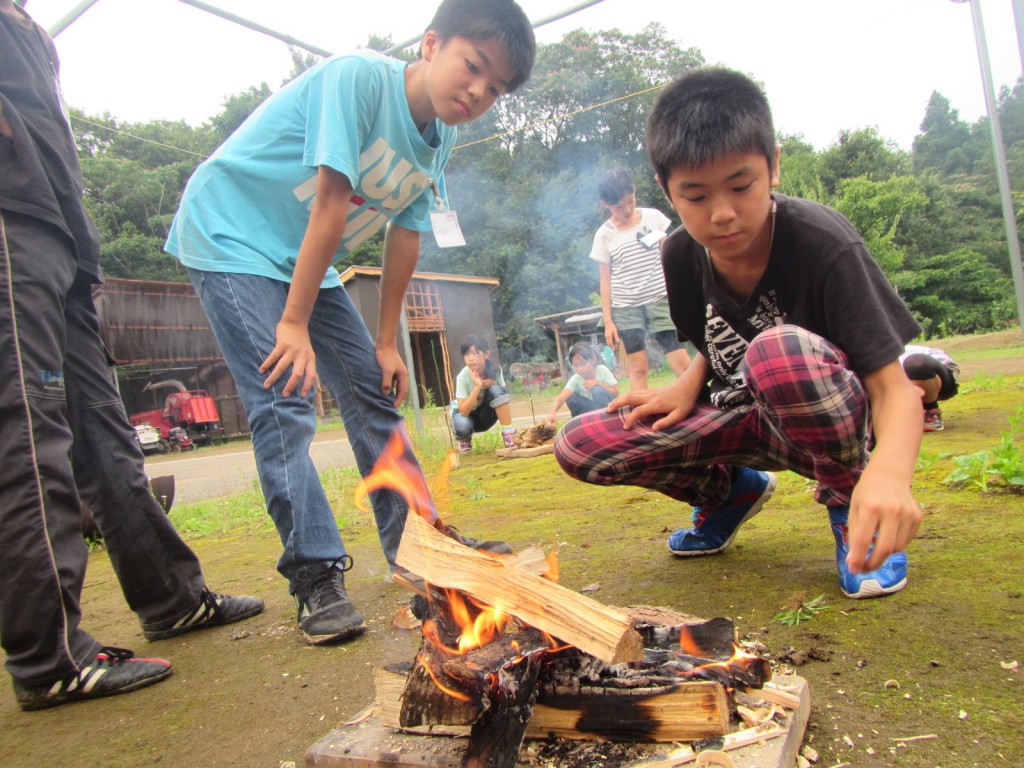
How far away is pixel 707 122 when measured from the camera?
5.02ft

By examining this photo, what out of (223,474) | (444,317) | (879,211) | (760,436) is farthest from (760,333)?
(879,211)

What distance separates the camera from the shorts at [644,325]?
5.56 m

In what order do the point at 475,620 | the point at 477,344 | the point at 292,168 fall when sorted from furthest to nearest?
1. the point at 477,344
2. the point at 292,168
3. the point at 475,620

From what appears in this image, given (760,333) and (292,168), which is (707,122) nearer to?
→ (760,333)

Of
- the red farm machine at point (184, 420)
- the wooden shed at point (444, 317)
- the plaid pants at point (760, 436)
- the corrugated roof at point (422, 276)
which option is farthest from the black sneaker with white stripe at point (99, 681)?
the wooden shed at point (444, 317)

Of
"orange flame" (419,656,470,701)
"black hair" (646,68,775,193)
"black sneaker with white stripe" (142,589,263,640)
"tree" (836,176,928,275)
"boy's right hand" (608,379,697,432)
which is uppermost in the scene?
"tree" (836,176,928,275)

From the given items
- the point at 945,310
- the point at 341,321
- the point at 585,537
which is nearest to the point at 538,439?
the point at 585,537

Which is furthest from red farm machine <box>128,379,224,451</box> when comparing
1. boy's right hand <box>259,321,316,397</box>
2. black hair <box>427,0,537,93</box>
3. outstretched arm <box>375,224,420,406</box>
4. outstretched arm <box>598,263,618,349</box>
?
black hair <box>427,0,537,93</box>

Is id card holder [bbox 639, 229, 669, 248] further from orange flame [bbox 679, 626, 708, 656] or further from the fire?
the fire

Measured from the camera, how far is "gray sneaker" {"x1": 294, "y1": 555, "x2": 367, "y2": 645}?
6.15 feet

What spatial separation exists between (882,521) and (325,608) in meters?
1.44

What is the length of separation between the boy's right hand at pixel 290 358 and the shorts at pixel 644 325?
395cm

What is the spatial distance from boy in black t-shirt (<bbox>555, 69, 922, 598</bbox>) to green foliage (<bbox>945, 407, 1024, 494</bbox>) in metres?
1.02

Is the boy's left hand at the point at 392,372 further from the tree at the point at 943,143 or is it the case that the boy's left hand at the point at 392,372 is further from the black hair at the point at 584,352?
the tree at the point at 943,143
